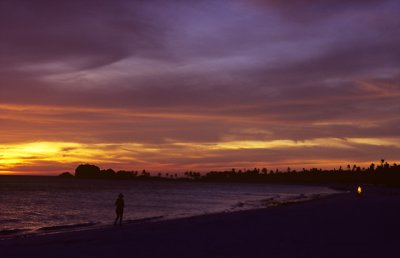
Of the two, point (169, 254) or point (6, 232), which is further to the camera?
point (6, 232)

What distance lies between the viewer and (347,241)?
18.8m

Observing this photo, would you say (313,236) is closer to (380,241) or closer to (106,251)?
(380,241)

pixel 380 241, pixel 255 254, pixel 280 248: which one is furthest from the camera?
pixel 380 241

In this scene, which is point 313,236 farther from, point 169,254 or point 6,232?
point 6,232

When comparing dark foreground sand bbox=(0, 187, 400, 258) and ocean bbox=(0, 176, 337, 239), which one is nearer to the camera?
dark foreground sand bbox=(0, 187, 400, 258)

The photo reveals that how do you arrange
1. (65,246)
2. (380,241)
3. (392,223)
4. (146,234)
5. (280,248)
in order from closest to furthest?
1. (280,248)
2. (380,241)
3. (65,246)
4. (146,234)
5. (392,223)

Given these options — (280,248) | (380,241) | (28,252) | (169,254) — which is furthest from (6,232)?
(380,241)

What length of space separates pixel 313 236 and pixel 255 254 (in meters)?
5.82

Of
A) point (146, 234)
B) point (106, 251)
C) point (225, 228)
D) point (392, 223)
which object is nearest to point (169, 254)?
point (106, 251)

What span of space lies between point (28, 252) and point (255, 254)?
363 inches

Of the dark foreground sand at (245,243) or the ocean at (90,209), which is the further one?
the ocean at (90,209)

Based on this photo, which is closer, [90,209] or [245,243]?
[245,243]

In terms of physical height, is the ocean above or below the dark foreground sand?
below

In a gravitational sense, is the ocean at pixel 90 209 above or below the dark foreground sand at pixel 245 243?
below
